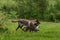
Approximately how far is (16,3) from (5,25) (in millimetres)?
12585

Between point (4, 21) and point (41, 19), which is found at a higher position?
point (4, 21)

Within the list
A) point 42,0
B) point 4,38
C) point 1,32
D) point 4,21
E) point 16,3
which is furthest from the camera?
point 16,3

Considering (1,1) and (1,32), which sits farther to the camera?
(1,1)

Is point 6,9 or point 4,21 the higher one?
point 4,21

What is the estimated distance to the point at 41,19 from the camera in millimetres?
26953

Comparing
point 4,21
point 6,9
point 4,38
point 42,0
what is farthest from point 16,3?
point 4,38

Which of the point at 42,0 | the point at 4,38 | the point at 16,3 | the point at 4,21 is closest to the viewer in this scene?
the point at 4,38

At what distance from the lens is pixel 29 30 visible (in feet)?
54.0

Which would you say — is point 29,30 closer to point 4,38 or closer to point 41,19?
point 4,38

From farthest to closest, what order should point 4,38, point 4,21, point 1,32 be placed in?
point 4,21
point 1,32
point 4,38

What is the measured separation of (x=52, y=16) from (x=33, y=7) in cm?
202

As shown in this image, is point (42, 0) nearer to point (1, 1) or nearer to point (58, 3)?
point (58, 3)

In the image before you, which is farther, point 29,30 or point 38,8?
point 38,8

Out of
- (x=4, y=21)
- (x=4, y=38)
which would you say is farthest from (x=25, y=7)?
(x=4, y=38)
